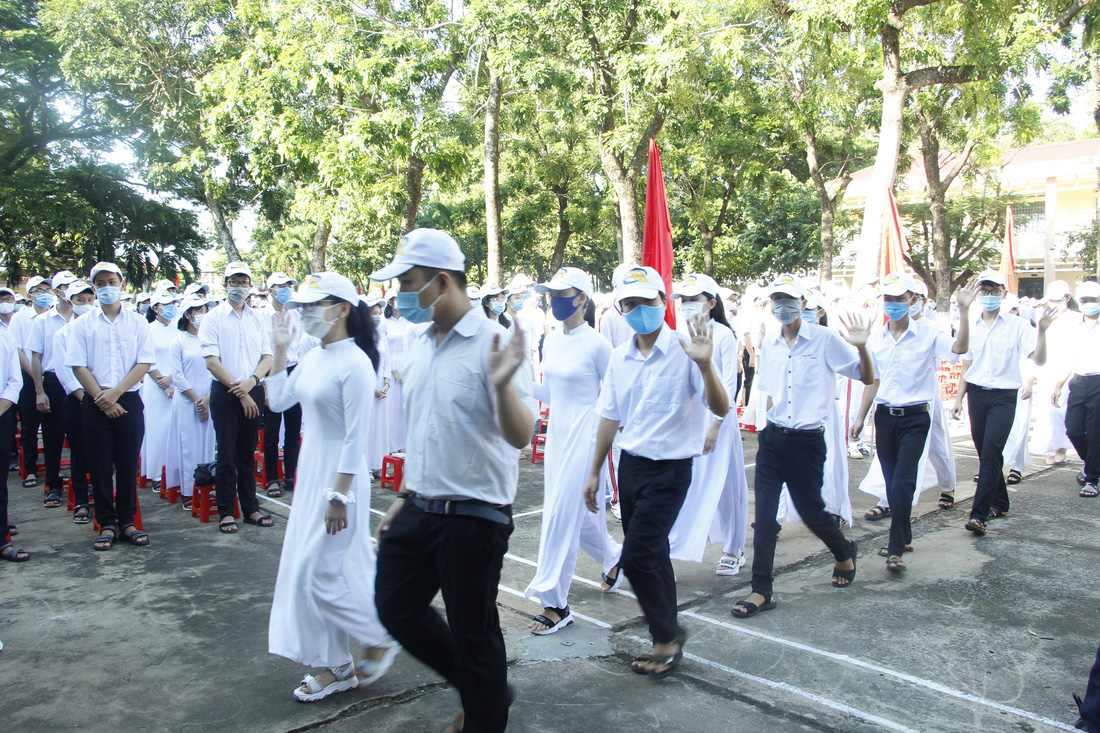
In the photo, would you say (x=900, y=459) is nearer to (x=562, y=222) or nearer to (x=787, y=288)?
(x=787, y=288)

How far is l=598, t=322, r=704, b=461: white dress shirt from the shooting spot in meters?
4.14

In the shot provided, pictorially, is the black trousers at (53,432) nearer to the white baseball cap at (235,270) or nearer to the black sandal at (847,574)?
the white baseball cap at (235,270)

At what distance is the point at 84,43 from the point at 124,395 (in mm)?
18559

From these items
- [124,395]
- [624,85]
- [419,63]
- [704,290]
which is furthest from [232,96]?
[704,290]

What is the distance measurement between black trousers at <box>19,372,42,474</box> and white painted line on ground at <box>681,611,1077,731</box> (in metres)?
7.66

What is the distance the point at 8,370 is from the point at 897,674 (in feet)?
19.0

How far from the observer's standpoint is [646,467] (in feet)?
13.7

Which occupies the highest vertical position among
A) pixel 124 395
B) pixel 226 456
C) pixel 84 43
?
pixel 84 43

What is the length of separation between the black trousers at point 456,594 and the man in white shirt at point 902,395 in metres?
3.68

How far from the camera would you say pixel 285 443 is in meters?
8.20

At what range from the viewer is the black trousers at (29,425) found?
9016mm

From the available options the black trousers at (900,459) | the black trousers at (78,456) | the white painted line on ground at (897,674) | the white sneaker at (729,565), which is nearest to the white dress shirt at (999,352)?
the black trousers at (900,459)

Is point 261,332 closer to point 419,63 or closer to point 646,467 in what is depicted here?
point 646,467

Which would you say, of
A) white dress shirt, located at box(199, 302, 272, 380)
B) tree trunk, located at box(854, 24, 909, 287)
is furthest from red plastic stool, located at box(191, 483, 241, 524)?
tree trunk, located at box(854, 24, 909, 287)
